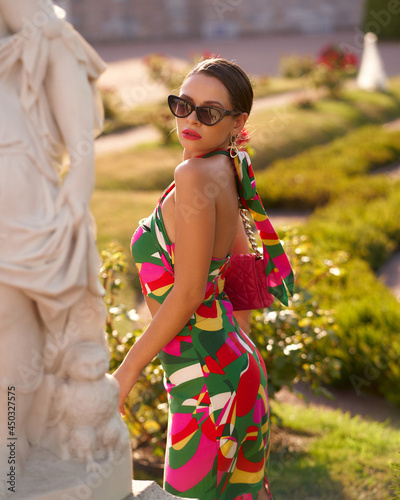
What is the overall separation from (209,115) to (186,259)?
15.2 inches

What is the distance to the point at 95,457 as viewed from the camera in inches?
71.9

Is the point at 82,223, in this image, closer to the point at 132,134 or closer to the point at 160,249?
the point at 160,249

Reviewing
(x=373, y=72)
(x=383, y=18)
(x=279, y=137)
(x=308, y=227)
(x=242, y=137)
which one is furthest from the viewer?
(x=383, y=18)

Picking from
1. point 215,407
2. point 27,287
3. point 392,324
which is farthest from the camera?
point 392,324

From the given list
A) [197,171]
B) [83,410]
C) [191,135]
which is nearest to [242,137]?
[191,135]

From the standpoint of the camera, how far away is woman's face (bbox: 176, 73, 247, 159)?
6.24ft

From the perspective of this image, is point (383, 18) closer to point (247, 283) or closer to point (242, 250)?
point (242, 250)

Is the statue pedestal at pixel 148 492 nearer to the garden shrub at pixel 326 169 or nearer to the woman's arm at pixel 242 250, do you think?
the woman's arm at pixel 242 250

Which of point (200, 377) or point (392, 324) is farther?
point (392, 324)

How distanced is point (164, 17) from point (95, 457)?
22.4m

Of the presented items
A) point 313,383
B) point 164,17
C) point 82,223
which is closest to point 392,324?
point 313,383

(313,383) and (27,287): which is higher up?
(27,287)

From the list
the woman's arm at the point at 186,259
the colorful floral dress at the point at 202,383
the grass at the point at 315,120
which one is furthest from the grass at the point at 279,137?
the woman's arm at the point at 186,259

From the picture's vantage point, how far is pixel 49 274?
1740 mm
